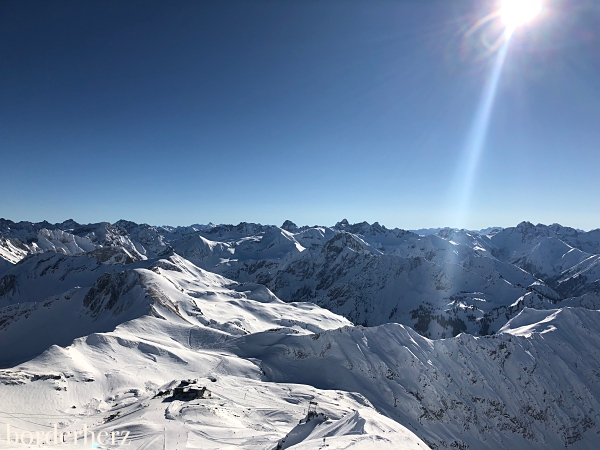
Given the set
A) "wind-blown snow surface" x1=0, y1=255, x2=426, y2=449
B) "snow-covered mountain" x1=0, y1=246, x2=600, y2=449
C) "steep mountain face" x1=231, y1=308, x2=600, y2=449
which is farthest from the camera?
"steep mountain face" x1=231, y1=308, x2=600, y2=449

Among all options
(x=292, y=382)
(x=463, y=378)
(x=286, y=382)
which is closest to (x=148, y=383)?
(x=286, y=382)

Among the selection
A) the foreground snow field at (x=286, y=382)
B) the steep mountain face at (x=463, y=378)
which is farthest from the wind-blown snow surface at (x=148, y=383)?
the steep mountain face at (x=463, y=378)

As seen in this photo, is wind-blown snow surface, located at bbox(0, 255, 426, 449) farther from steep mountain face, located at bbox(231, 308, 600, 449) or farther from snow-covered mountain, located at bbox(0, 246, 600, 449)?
steep mountain face, located at bbox(231, 308, 600, 449)

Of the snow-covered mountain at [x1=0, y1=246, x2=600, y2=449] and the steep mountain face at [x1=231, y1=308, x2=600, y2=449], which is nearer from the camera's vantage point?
the snow-covered mountain at [x1=0, y1=246, x2=600, y2=449]

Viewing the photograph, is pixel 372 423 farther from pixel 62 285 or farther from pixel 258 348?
pixel 62 285

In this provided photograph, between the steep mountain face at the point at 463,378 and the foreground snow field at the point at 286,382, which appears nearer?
the foreground snow field at the point at 286,382

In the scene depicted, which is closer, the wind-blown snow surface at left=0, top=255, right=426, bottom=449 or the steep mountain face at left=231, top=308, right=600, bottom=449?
the wind-blown snow surface at left=0, top=255, right=426, bottom=449

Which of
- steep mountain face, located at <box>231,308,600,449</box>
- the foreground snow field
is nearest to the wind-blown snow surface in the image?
the foreground snow field

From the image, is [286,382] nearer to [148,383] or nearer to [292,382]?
[292,382]

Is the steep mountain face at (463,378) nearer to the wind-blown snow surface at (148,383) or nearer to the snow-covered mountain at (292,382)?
the snow-covered mountain at (292,382)

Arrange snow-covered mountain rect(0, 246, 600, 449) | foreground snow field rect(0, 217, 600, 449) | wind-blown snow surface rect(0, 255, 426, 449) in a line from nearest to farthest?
wind-blown snow surface rect(0, 255, 426, 449) → foreground snow field rect(0, 217, 600, 449) → snow-covered mountain rect(0, 246, 600, 449)

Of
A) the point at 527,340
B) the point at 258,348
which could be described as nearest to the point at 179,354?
the point at 258,348

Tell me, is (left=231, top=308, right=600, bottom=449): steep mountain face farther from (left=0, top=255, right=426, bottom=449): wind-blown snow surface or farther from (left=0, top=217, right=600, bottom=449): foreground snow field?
(left=0, top=255, right=426, bottom=449): wind-blown snow surface
